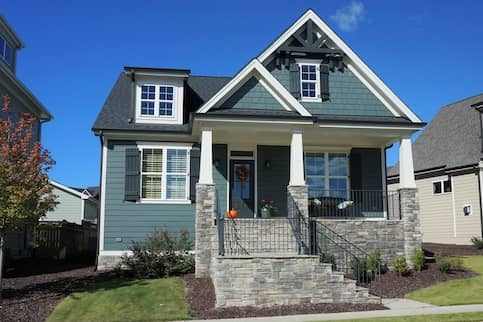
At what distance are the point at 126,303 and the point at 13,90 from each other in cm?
1124

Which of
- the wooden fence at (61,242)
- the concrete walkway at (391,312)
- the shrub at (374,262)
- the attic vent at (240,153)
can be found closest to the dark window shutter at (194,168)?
the attic vent at (240,153)

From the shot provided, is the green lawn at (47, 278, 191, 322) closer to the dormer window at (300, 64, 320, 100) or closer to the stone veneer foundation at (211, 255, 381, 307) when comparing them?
the stone veneer foundation at (211, 255, 381, 307)

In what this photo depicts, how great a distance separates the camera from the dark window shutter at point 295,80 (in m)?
16.7

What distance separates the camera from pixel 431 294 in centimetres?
1209

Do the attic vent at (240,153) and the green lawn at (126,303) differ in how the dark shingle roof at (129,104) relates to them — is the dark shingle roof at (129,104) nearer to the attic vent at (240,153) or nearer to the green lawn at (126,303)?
the attic vent at (240,153)

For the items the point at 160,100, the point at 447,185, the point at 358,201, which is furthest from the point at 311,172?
the point at 447,185

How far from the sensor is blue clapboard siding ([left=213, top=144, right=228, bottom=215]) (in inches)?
658

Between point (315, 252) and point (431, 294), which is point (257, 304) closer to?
point (315, 252)

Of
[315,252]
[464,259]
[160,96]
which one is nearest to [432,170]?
[464,259]

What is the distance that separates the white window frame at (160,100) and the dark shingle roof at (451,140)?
13.2 metres

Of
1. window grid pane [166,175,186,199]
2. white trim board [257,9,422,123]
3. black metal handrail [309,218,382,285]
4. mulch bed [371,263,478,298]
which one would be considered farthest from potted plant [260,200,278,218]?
white trim board [257,9,422,123]

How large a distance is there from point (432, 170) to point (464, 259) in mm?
8497

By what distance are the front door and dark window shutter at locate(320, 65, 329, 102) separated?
3.53 m

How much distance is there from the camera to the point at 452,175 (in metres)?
22.2
